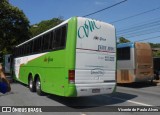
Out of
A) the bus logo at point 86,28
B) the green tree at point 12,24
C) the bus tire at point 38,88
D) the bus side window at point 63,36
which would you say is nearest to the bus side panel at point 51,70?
the bus side window at point 63,36

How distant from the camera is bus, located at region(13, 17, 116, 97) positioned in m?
10.9

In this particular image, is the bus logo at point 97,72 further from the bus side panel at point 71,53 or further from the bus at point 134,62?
the bus at point 134,62

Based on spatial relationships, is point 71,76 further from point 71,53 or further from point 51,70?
point 51,70

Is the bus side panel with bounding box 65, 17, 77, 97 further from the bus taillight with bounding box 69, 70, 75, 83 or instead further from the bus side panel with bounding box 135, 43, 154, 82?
the bus side panel with bounding box 135, 43, 154, 82

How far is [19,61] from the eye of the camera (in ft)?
65.7

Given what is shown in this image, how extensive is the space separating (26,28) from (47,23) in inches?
1530

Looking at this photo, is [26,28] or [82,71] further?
[26,28]

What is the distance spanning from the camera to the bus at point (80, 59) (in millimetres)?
10891

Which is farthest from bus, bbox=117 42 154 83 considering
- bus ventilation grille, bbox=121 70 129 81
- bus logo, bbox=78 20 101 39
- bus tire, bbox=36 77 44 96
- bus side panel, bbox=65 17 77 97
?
bus side panel, bbox=65 17 77 97

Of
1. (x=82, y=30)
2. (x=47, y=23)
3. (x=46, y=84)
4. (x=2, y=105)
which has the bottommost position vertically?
(x=2, y=105)

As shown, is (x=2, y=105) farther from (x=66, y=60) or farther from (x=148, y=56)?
(x=148, y=56)

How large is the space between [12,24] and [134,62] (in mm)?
14424

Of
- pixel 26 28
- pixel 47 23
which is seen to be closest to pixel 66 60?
pixel 26 28

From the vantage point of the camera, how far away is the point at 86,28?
11.3 meters
